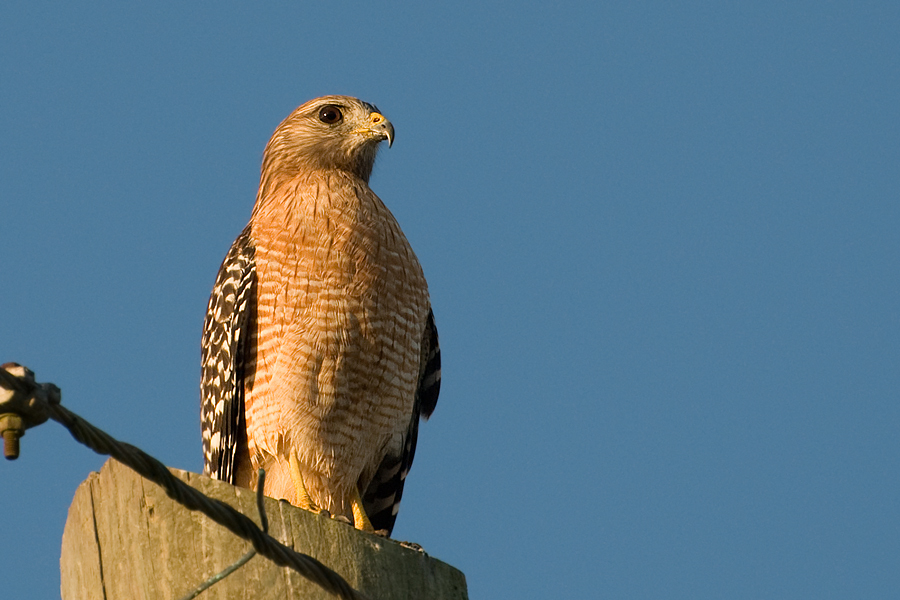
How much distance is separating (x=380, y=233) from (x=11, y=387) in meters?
4.67

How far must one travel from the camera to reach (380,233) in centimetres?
738

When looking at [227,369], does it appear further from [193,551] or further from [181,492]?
[181,492]

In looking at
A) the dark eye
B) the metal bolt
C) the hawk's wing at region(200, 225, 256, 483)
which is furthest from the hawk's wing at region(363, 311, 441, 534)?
the metal bolt

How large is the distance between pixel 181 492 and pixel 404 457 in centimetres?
461

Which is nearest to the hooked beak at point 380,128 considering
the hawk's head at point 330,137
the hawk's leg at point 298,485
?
the hawk's head at point 330,137

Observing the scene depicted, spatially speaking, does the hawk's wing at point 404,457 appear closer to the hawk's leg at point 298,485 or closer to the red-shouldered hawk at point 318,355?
the red-shouldered hawk at point 318,355

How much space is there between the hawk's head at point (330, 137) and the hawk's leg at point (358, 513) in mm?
2201

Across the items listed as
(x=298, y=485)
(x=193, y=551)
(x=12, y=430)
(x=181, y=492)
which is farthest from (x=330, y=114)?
(x=12, y=430)

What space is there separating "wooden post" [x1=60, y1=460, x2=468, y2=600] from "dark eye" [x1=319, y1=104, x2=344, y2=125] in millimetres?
4698

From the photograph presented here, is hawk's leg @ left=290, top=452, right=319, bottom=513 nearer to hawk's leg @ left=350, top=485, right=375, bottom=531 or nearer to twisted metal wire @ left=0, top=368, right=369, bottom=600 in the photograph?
hawk's leg @ left=350, top=485, right=375, bottom=531

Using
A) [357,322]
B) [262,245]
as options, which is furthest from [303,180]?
[357,322]

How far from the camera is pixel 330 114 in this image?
8516 mm

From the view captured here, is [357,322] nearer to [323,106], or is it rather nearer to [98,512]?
[323,106]

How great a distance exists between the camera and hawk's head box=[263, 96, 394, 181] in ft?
27.1
